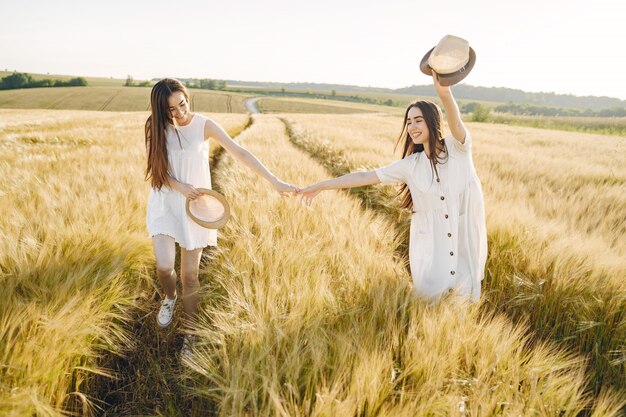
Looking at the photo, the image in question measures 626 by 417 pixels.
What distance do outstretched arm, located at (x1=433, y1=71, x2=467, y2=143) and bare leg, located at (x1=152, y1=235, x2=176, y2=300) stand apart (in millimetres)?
1886

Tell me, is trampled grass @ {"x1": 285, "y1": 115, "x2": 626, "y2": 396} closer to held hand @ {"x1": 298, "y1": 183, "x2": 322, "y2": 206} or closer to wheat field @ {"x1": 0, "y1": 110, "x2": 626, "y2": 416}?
wheat field @ {"x1": 0, "y1": 110, "x2": 626, "y2": 416}

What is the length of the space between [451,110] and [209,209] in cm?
168

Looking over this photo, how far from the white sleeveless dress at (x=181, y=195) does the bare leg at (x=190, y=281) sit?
0.08m

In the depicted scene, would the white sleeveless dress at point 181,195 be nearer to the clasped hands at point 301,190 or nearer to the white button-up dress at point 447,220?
the clasped hands at point 301,190

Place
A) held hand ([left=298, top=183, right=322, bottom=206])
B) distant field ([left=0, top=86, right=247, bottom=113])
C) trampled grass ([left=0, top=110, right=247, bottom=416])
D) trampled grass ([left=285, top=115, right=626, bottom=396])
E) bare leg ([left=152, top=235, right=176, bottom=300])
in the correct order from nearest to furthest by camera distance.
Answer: trampled grass ([left=0, top=110, right=247, bottom=416]), trampled grass ([left=285, top=115, right=626, bottom=396]), bare leg ([left=152, top=235, right=176, bottom=300]), held hand ([left=298, top=183, right=322, bottom=206]), distant field ([left=0, top=86, right=247, bottom=113])

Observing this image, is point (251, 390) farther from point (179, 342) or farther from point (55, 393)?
point (179, 342)

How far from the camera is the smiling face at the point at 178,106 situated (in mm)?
2139

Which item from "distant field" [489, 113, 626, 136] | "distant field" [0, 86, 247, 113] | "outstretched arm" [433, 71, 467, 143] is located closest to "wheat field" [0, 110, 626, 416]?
"outstretched arm" [433, 71, 467, 143]

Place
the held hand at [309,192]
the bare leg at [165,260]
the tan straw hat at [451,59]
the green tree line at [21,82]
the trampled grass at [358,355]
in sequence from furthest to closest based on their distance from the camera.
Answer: the green tree line at [21,82] < the held hand at [309,192] < the bare leg at [165,260] < the tan straw hat at [451,59] < the trampled grass at [358,355]

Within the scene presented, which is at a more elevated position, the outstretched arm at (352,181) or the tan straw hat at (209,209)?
the outstretched arm at (352,181)

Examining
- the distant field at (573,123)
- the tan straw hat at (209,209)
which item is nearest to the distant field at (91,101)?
the distant field at (573,123)

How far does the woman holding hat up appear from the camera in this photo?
2.21 metres

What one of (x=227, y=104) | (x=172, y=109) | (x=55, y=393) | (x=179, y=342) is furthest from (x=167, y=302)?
(x=227, y=104)

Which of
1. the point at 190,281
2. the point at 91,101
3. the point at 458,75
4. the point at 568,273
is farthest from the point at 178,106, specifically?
the point at 91,101
